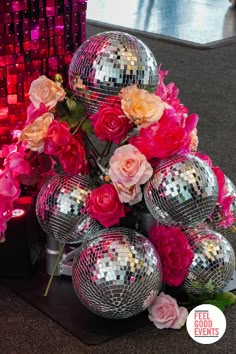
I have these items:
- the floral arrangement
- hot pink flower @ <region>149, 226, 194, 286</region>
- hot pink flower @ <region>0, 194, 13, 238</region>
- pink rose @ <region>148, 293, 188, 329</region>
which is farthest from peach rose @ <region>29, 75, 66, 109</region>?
pink rose @ <region>148, 293, 188, 329</region>

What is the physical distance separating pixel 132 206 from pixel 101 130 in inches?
7.1

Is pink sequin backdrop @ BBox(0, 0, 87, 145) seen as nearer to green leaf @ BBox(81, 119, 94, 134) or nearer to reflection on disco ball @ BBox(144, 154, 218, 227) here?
green leaf @ BBox(81, 119, 94, 134)

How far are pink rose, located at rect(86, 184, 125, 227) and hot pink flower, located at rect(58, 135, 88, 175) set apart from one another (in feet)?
0.23

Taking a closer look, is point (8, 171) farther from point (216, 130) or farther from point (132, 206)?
point (216, 130)

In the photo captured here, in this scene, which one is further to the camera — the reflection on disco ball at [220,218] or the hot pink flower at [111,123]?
the reflection on disco ball at [220,218]

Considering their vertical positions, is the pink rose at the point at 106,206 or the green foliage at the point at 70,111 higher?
the green foliage at the point at 70,111

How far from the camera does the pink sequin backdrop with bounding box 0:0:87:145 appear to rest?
5.79 ft

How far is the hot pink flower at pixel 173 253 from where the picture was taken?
1.63 meters

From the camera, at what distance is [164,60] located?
3.57 metres

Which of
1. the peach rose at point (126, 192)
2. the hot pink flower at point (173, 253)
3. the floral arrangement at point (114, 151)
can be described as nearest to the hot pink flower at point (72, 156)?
the floral arrangement at point (114, 151)

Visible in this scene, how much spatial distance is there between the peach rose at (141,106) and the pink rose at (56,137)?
128 mm

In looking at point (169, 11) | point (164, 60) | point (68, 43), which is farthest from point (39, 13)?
point (169, 11)

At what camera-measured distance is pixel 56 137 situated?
1580 millimetres

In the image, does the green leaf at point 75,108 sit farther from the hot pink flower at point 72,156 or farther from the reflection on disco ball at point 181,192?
the reflection on disco ball at point 181,192
